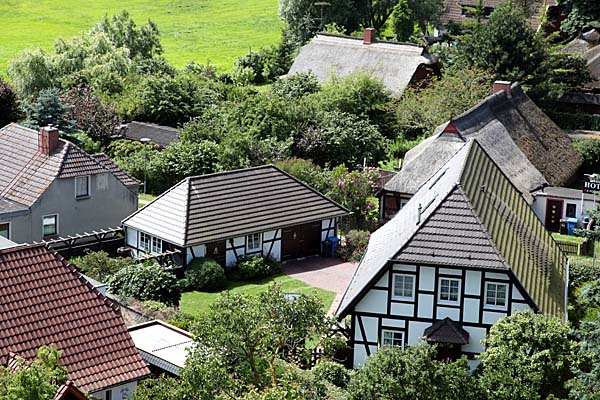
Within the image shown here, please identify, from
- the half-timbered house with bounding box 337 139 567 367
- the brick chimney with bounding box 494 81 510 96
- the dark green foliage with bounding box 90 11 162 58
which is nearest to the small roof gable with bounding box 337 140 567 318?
the half-timbered house with bounding box 337 139 567 367

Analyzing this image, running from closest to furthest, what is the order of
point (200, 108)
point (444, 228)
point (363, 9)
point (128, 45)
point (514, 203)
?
point (444, 228)
point (514, 203)
point (200, 108)
point (128, 45)
point (363, 9)

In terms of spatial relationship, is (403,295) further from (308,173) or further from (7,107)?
(7,107)

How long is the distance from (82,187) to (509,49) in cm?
2972

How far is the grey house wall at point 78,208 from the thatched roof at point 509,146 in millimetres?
11794

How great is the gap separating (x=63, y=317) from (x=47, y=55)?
159ft

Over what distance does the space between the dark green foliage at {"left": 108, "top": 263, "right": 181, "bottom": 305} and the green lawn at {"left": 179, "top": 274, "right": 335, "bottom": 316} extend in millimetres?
818

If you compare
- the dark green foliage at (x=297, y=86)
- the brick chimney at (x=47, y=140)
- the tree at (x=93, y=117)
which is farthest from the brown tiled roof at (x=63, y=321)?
the dark green foliage at (x=297, y=86)

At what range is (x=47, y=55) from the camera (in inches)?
3014

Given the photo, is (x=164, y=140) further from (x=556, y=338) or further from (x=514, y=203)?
(x=556, y=338)

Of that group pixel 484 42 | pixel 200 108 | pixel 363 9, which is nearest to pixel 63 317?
pixel 200 108

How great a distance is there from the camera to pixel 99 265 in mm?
44719

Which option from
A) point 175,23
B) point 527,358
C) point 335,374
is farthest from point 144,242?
point 175,23

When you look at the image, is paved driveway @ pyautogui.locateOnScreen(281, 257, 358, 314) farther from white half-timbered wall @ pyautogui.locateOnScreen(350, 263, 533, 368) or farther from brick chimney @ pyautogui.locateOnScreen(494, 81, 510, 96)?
brick chimney @ pyautogui.locateOnScreen(494, 81, 510, 96)

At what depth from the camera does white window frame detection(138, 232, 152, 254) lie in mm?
47562
